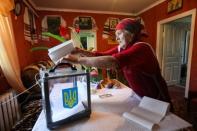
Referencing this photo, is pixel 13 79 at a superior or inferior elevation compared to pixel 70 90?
inferior

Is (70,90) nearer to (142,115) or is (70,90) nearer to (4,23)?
(142,115)

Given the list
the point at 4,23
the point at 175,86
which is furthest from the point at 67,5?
the point at 175,86

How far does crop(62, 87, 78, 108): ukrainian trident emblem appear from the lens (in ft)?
1.98

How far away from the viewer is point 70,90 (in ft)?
2.01

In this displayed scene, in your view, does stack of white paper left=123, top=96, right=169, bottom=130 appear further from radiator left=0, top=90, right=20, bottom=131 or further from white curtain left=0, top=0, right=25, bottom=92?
white curtain left=0, top=0, right=25, bottom=92

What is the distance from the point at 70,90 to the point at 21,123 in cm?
126

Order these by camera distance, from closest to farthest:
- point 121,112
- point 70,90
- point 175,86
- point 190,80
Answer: point 70,90, point 121,112, point 190,80, point 175,86

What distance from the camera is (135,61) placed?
76 centimetres

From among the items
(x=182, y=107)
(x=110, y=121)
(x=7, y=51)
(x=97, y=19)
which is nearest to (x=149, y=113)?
(x=110, y=121)

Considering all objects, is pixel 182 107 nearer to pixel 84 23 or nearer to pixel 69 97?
pixel 69 97

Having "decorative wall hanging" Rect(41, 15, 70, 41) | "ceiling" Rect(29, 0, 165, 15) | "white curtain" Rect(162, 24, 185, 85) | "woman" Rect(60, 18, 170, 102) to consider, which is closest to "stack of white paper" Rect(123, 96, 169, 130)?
"woman" Rect(60, 18, 170, 102)

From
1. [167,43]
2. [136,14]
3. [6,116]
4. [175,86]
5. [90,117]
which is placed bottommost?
[175,86]

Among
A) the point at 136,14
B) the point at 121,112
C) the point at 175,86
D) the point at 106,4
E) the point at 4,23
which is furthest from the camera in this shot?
the point at 136,14

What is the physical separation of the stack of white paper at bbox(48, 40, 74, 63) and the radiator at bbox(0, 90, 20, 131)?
1089 mm
